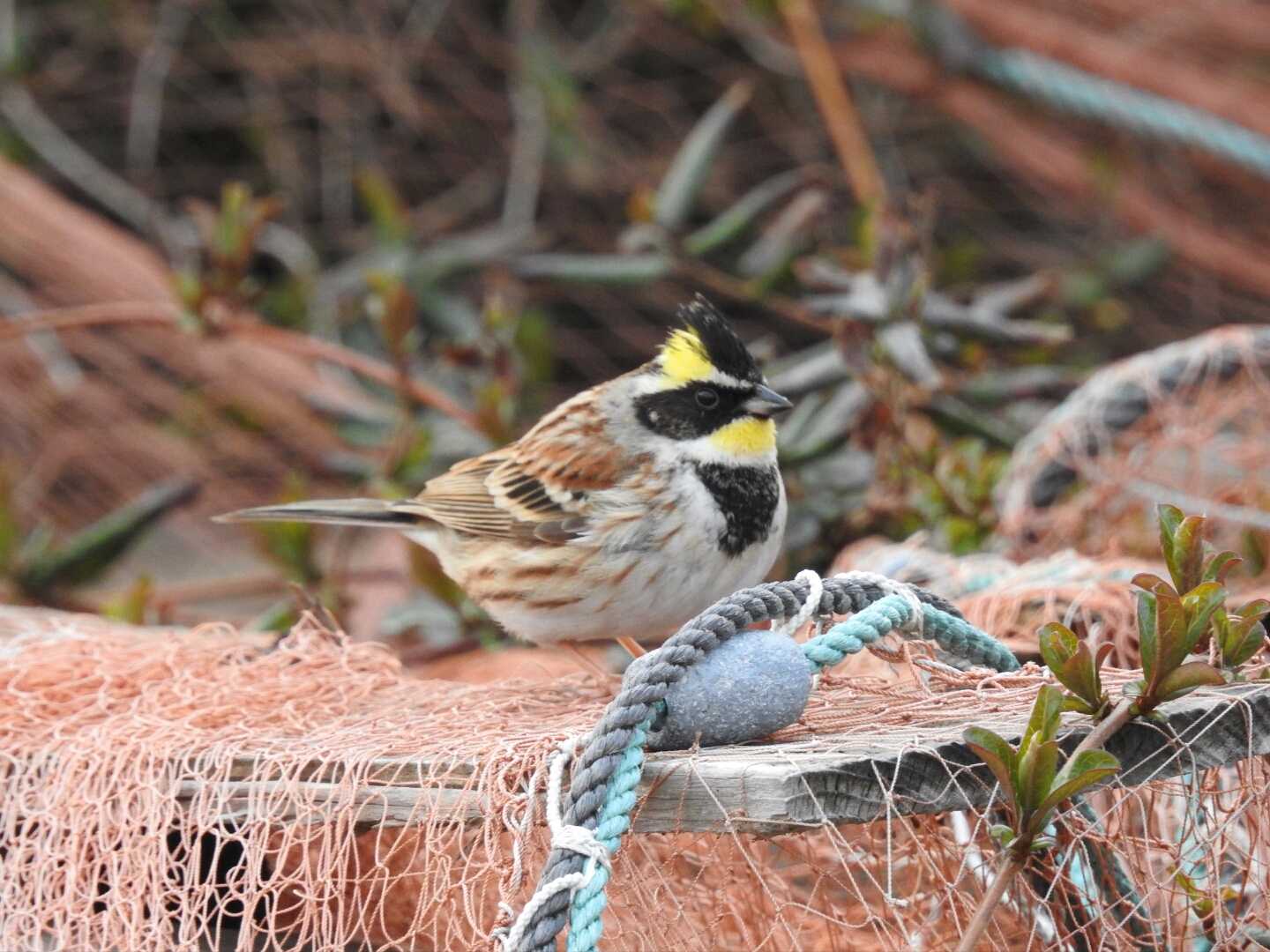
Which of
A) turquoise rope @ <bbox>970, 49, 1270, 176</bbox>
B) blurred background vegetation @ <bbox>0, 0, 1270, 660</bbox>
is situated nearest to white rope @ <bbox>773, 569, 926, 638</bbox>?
blurred background vegetation @ <bbox>0, 0, 1270, 660</bbox>

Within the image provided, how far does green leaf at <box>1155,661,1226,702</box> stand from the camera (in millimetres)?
1477

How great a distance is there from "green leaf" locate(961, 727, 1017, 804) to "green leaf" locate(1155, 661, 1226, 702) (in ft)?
0.58

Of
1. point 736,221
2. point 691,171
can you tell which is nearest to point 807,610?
point 736,221

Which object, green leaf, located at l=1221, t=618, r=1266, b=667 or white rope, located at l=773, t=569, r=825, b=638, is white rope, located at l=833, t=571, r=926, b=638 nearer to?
white rope, located at l=773, t=569, r=825, b=638

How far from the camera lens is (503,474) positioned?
10.2ft

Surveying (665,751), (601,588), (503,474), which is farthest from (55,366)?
(665,751)

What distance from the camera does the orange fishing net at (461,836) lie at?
1672mm

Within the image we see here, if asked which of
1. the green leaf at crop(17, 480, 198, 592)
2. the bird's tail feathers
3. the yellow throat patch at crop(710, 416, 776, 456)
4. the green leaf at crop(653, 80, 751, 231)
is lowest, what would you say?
the green leaf at crop(17, 480, 198, 592)

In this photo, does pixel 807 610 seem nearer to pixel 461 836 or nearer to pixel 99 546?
pixel 461 836

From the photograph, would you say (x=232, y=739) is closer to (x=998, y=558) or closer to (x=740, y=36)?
(x=998, y=558)

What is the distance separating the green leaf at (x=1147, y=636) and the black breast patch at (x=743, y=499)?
1.14m

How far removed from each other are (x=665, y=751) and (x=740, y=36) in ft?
14.2

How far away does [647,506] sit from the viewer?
266cm

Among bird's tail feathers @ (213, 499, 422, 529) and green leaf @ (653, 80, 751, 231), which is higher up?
green leaf @ (653, 80, 751, 231)
